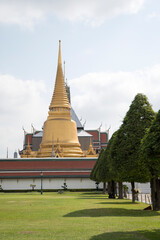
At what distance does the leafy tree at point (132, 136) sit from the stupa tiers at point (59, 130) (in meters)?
44.0

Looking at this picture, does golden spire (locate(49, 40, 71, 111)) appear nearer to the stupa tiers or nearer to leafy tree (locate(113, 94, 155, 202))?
the stupa tiers

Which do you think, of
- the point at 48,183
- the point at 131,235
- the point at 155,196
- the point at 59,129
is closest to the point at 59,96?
the point at 59,129

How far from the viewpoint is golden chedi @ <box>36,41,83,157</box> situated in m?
68.8

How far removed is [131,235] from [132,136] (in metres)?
12.6

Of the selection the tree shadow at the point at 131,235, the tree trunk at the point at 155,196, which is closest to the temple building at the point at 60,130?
the tree trunk at the point at 155,196

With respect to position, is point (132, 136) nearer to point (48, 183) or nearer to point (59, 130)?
point (48, 183)

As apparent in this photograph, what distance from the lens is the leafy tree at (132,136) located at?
878 inches

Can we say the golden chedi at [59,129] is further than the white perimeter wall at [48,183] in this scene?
Yes

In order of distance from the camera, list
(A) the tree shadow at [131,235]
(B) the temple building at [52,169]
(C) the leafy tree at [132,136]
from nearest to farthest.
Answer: (A) the tree shadow at [131,235], (C) the leafy tree at [132,136], (B) the temple building at [52,169]

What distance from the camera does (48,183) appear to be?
192 ft

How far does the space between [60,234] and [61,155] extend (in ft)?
182

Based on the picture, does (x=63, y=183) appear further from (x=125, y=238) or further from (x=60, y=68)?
(x=125, y=238)

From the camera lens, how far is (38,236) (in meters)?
10.6

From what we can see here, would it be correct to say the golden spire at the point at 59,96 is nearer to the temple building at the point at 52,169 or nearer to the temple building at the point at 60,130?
the temple building at the point at 60,130
